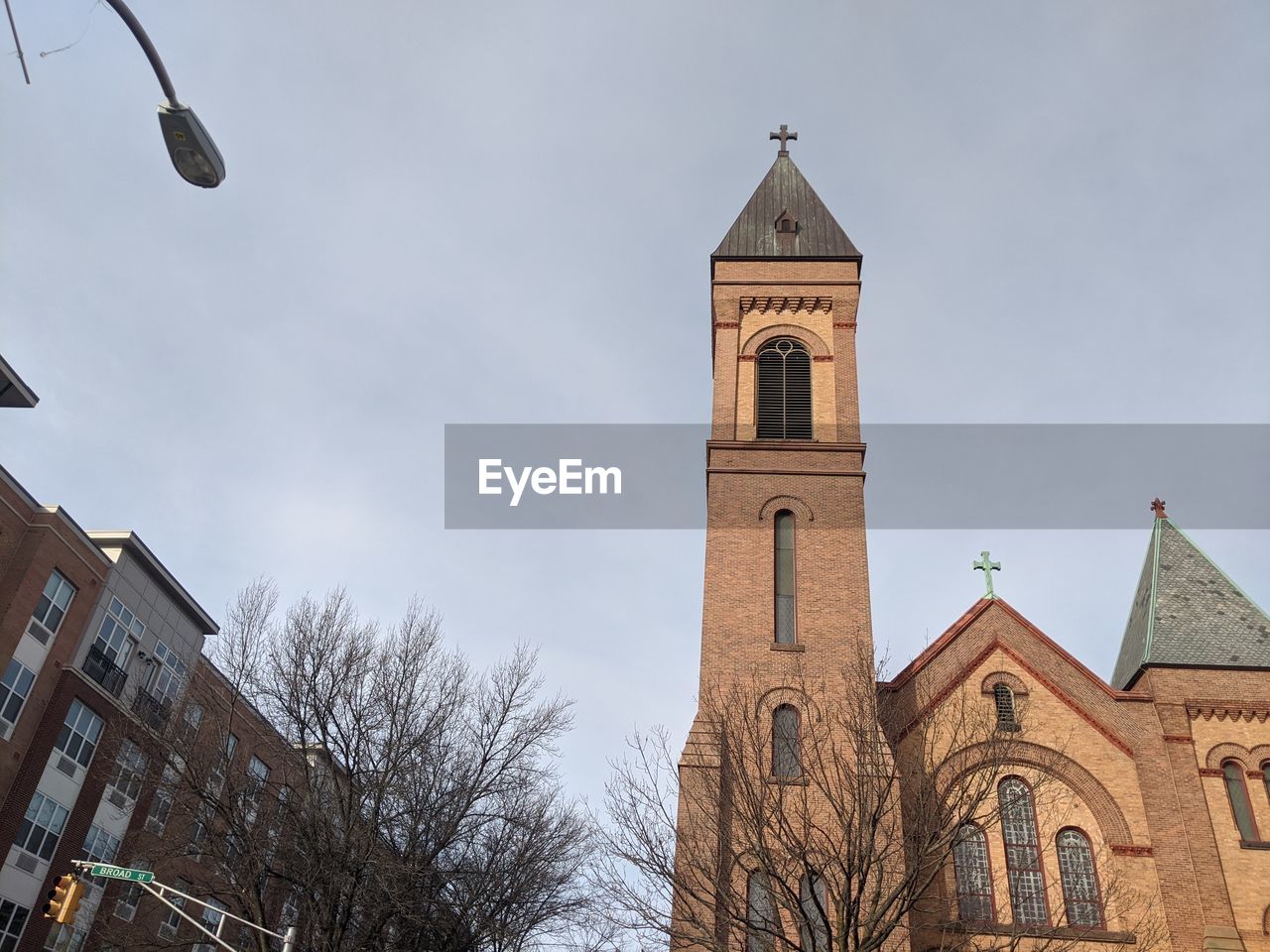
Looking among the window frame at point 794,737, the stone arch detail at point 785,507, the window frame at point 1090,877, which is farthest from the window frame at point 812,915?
the stone arch detail at point 785,507

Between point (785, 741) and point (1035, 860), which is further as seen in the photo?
point (1035, 860)

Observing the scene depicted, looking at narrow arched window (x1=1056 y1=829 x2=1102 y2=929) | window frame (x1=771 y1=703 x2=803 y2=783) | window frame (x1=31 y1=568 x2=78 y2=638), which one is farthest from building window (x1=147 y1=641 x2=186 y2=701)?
narrow arched window (x1=1056 y1=829 x2=1102 y2=929)

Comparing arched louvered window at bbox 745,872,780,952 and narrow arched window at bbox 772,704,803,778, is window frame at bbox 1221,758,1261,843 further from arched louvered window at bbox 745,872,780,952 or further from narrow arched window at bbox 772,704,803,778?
arched louvered window at bbox 745,872,780,952

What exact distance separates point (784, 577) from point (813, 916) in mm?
8187

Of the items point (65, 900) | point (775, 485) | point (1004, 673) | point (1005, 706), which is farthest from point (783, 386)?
point (65, 900)

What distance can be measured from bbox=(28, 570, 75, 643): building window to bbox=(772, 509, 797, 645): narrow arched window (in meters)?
21.7

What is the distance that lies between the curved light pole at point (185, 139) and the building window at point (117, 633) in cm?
2777

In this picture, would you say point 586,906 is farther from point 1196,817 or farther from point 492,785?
point 1196,817

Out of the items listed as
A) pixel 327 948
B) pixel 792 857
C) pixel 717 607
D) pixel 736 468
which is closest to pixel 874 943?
pixel 792 857

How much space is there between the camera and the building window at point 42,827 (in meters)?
30.0

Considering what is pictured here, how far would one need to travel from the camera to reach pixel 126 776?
80.2ft

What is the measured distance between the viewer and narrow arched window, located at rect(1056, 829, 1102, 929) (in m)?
20.6

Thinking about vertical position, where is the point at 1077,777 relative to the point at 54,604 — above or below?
below

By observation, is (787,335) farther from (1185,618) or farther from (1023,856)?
(1023,856)
